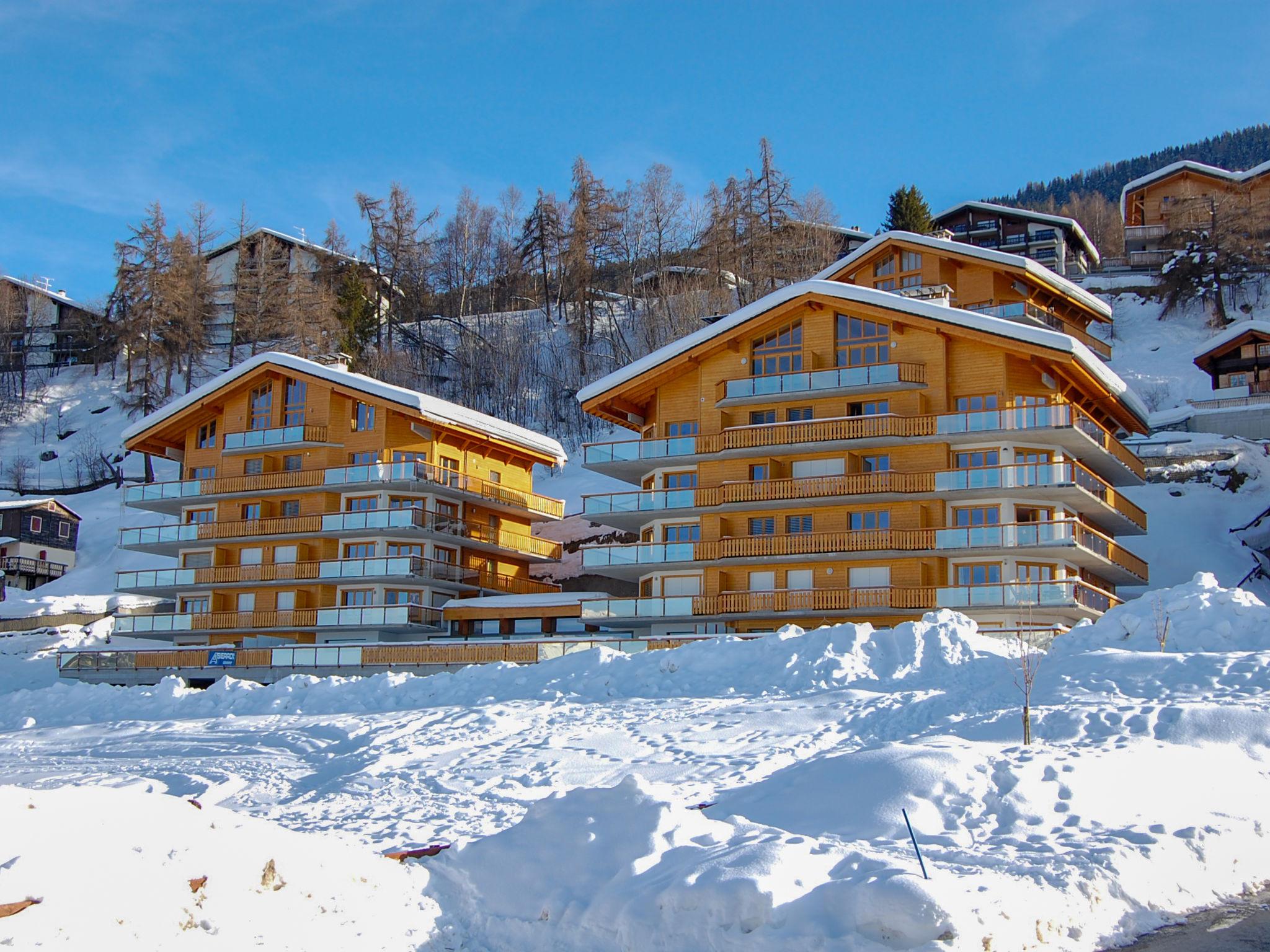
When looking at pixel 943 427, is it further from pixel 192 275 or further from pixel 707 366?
pixel 192 275

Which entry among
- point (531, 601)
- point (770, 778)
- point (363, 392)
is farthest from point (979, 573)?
point (363, 392)

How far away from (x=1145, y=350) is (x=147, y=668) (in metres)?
63.2

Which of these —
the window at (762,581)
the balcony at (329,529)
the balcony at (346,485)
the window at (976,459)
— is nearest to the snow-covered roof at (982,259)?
the balcony at (346,485)

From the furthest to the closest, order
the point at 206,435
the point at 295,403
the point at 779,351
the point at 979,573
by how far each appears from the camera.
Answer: the point at 206,435 < the point at 295,403 < the point at 779,351 < the point at 979,573

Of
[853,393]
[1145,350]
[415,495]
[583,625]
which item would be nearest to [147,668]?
[415,495]

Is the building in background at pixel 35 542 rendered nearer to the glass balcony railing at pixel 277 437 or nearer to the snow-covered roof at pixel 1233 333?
the glass balcony railing at pixel 277 437

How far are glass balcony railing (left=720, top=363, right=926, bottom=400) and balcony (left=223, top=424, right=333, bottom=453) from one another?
18036 mm

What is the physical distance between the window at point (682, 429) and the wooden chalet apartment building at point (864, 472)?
6 cm

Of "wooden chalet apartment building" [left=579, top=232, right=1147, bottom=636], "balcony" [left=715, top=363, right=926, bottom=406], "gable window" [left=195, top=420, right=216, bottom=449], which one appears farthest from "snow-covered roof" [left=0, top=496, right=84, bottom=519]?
"balcony" [left=715, top=363, right=926, bottom=406]

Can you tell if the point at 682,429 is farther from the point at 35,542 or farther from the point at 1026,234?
the point at 1026,234

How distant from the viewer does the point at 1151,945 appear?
45.0ft

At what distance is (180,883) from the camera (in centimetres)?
1291

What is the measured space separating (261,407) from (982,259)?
34.3 m

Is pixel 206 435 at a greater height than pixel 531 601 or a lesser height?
greater
